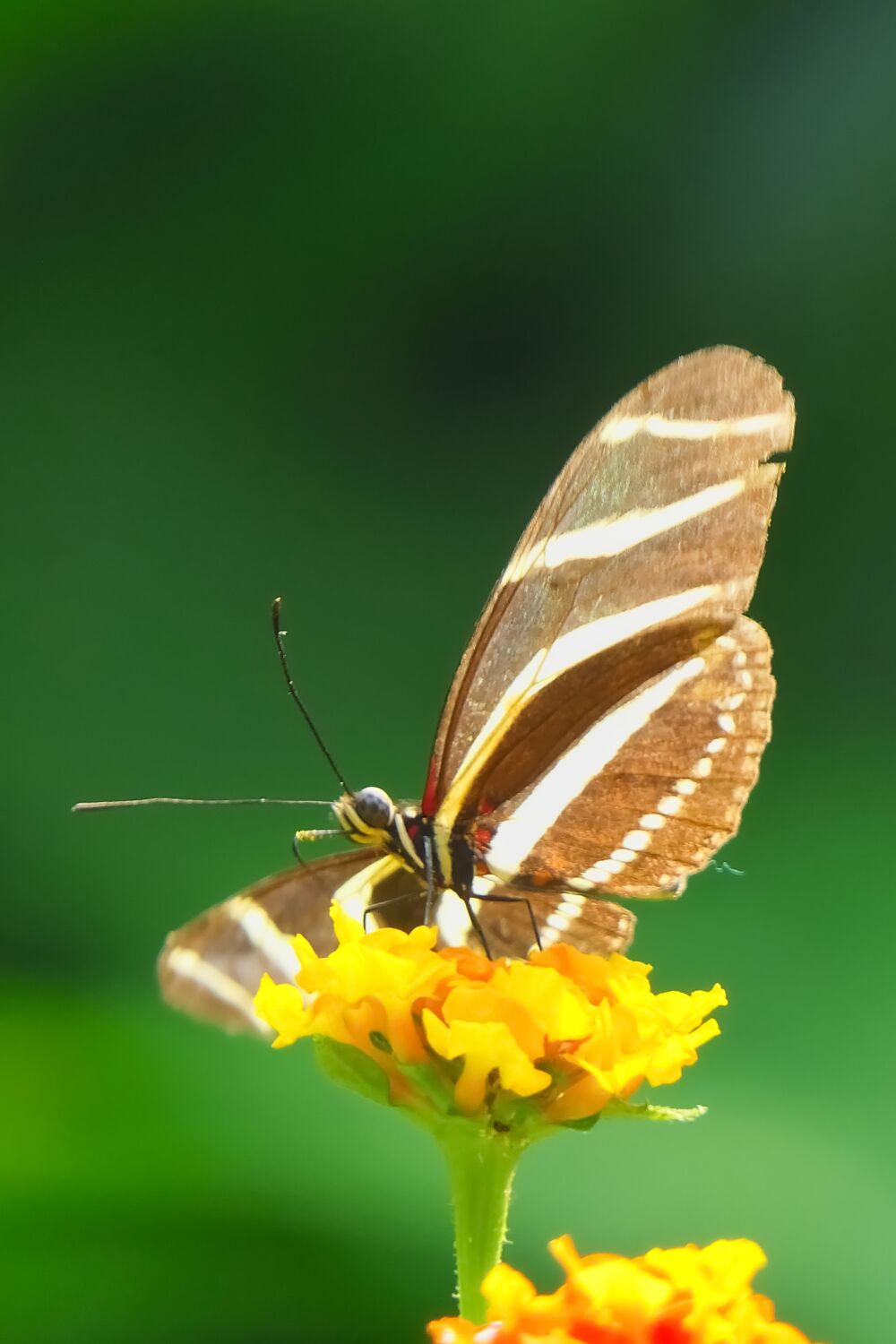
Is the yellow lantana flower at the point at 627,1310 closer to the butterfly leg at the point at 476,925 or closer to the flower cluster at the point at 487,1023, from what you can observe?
the flower cluster at the point at 487,1023

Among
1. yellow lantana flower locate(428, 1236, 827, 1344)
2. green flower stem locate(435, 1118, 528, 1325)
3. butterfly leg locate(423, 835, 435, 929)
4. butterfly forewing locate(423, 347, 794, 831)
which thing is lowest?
green flower stem locate(435, 1118, 528, 1325)

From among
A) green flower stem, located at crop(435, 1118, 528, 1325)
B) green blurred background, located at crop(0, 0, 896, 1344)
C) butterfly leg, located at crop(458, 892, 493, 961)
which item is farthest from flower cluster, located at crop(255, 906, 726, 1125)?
green blurred background, located at crop(0, 0, 896, 1344)

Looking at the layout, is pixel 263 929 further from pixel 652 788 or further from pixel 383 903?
pixel 652 788

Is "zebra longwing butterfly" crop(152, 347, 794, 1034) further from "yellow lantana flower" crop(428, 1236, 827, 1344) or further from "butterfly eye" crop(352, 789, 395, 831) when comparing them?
"yellow lantana flower" crop(428, 1236, 827, 1344)

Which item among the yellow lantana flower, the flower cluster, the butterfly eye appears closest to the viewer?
the yellow lantana flower

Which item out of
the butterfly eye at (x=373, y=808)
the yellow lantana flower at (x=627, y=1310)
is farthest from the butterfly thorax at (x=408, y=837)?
the yellow lantana flower at (x=627, y=1310)

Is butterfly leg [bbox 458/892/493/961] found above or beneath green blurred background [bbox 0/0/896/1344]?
beneath

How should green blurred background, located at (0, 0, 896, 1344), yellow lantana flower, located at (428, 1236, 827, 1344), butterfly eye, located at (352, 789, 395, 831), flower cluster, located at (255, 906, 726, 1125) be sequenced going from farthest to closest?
green blurred background, located at (0, 0, 896, 1344) → butterfly eye, located at (352, 789, 395, 831) → flower cluster, located at (255, 906, 726, 1125) → yellow lantana flower, located at (428, 1236, 827, 1344)
